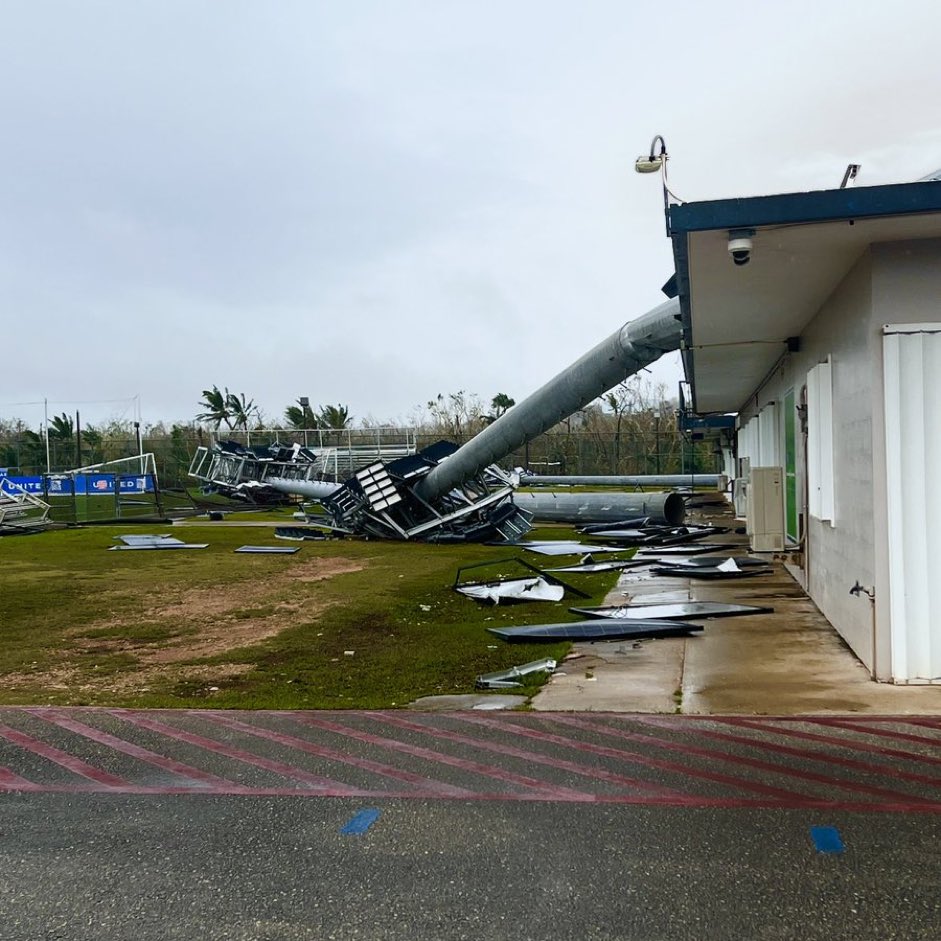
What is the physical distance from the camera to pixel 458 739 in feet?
19.1

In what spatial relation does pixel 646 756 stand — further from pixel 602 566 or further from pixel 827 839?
pixel 602 566

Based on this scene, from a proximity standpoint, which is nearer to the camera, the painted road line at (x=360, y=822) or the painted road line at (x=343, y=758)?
the painted road line at (x=360, y=822)

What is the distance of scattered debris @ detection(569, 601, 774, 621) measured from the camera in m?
9.94

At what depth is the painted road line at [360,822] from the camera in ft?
14.4

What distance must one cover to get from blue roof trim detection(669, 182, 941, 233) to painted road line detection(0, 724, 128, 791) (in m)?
4.96

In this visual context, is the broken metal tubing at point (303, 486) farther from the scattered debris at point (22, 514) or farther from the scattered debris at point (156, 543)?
the scattered debris at point (156, 543)

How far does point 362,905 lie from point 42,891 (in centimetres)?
137

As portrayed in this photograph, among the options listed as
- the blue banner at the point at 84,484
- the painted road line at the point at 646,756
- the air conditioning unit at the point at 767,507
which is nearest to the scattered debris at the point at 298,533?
the blue banner at the point at 84,484

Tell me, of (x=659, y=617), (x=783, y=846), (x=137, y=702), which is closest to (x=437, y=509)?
(x=659, y=617)

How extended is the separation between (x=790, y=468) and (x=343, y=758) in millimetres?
Result: 8159

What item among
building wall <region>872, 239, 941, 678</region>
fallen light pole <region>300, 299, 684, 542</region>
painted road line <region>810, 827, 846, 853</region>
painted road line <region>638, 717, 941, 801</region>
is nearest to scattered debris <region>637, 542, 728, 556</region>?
fallen light pole <region>300, 299, 684, 542</region>

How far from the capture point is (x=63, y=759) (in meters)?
5.64

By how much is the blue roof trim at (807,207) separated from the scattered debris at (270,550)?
46.3 feet

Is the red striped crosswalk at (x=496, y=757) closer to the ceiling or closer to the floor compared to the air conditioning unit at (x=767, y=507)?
closer to the floor
